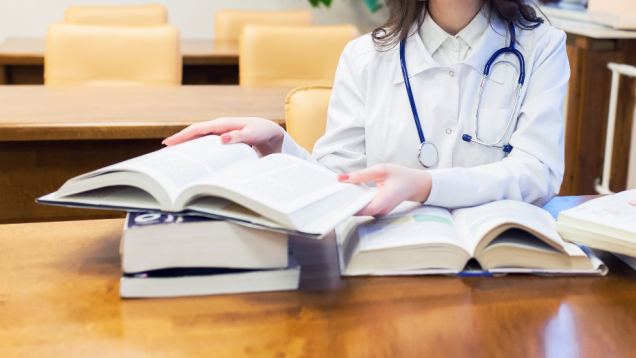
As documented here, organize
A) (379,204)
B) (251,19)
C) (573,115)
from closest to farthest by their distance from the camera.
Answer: (379,204), (573,115), (251,19)

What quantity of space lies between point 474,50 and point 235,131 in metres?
0.51

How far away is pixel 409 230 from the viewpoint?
74 centimetres

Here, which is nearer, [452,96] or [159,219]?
[159,219]

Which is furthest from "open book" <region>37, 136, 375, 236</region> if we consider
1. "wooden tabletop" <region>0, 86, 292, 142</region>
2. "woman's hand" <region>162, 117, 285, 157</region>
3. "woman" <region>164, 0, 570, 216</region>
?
"wooden tabletop" <region>0, 86, 292, 142</region>

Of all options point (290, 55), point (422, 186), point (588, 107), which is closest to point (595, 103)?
point (588, 107)

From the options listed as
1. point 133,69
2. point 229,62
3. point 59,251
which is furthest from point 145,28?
point 59,251

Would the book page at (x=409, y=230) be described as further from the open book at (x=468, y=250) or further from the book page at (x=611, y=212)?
the book page at (x=611, y=212)

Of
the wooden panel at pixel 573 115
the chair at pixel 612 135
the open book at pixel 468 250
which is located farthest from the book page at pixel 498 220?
the wooden panel at pixel 573 115

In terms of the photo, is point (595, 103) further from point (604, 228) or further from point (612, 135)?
point (604, 228)

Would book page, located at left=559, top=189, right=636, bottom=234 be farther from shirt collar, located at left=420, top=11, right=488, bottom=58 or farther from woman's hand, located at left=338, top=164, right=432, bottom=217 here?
shirt collar, located at left=420, top=11, right=488, bottom=58

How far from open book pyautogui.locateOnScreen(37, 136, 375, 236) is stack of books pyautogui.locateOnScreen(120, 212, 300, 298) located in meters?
0.02

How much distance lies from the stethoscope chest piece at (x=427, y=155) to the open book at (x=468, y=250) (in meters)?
0.40

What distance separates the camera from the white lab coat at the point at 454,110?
1043 millimetres

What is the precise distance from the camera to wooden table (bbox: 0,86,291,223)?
1.52 metres
